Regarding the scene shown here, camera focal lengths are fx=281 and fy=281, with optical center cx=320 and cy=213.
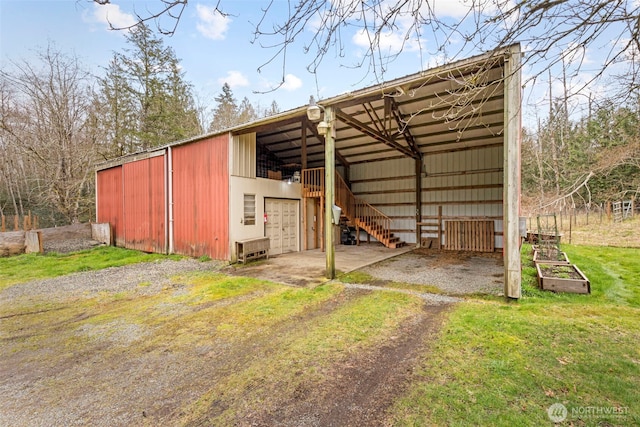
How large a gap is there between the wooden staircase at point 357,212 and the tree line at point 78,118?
448 inches

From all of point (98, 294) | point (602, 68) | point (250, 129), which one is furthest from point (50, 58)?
point (602, 68)

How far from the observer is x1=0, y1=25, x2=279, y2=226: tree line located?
12500 millimetres

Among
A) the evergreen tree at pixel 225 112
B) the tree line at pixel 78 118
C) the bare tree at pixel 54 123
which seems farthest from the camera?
the evergreen tree at pixel 225 112

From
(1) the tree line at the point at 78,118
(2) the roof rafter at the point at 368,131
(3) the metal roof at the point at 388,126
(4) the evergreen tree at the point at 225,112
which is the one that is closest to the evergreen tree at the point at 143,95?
(1) the tree line at the point at 78,118

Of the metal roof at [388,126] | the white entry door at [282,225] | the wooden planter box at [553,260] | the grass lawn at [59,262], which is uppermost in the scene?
the metal roof at [388,126]

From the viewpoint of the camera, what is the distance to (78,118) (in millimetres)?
13359

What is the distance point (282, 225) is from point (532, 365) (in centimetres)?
778

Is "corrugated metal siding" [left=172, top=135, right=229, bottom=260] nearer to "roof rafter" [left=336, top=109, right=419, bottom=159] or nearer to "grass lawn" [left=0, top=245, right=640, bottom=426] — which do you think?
"grass lawn" [left=0, top=245, right=640, bottom=426]

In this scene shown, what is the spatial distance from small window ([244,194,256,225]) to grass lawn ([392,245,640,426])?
5.96m

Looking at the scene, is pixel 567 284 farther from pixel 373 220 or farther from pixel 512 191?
pixel 373 220

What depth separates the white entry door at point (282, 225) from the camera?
912 centimetres

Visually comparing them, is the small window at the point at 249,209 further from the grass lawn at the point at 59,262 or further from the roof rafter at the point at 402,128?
the roof rafter at the point at 402,128

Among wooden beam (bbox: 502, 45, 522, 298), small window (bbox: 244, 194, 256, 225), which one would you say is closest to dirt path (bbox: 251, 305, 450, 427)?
wooden beam (bbox: 502, 45, 522, 298)

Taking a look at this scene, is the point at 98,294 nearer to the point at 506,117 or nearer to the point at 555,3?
the point at 555,3
